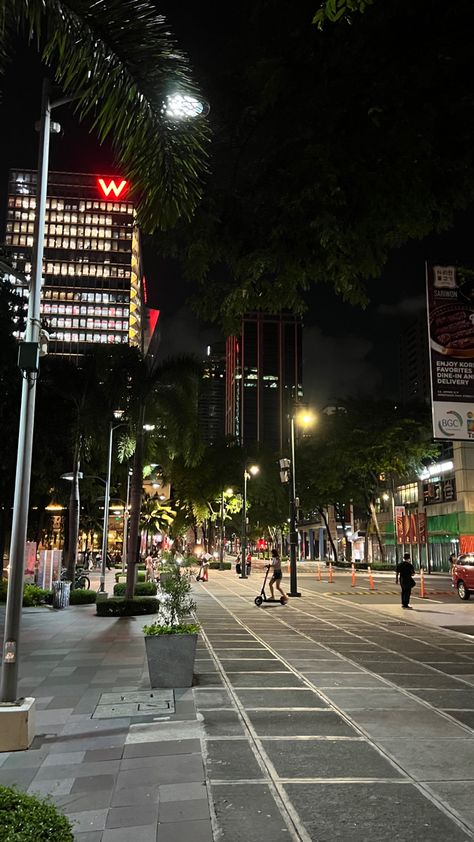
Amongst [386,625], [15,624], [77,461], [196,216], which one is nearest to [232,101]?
[196,216]

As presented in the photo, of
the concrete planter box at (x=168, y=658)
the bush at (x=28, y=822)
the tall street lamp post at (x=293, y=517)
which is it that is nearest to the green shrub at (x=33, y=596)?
the tall street lamp post at (x=293, y=517)

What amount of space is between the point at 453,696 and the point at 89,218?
579 ft

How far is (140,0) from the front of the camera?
4539 mm

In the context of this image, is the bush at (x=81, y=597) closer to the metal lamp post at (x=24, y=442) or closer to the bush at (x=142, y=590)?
the bush at (x=142, y=590)

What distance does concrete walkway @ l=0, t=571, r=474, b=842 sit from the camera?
15.9ft

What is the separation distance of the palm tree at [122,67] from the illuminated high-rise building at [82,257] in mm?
149372

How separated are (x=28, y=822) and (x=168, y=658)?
689cm

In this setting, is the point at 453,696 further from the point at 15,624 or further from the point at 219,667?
the point at 15,624

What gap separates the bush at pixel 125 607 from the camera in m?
19.8

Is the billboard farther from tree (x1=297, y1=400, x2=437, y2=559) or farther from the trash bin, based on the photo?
tree (x1=297, y1=400, x2=437, y2=559)

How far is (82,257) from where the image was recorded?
165875 millimetres

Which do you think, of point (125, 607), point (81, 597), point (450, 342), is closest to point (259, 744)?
point (450, 342)

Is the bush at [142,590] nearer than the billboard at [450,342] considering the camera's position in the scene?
No

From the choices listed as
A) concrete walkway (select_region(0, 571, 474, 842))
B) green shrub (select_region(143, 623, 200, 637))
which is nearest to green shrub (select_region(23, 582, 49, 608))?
concrete walkway (select_region(0, 571, 474, 842))
